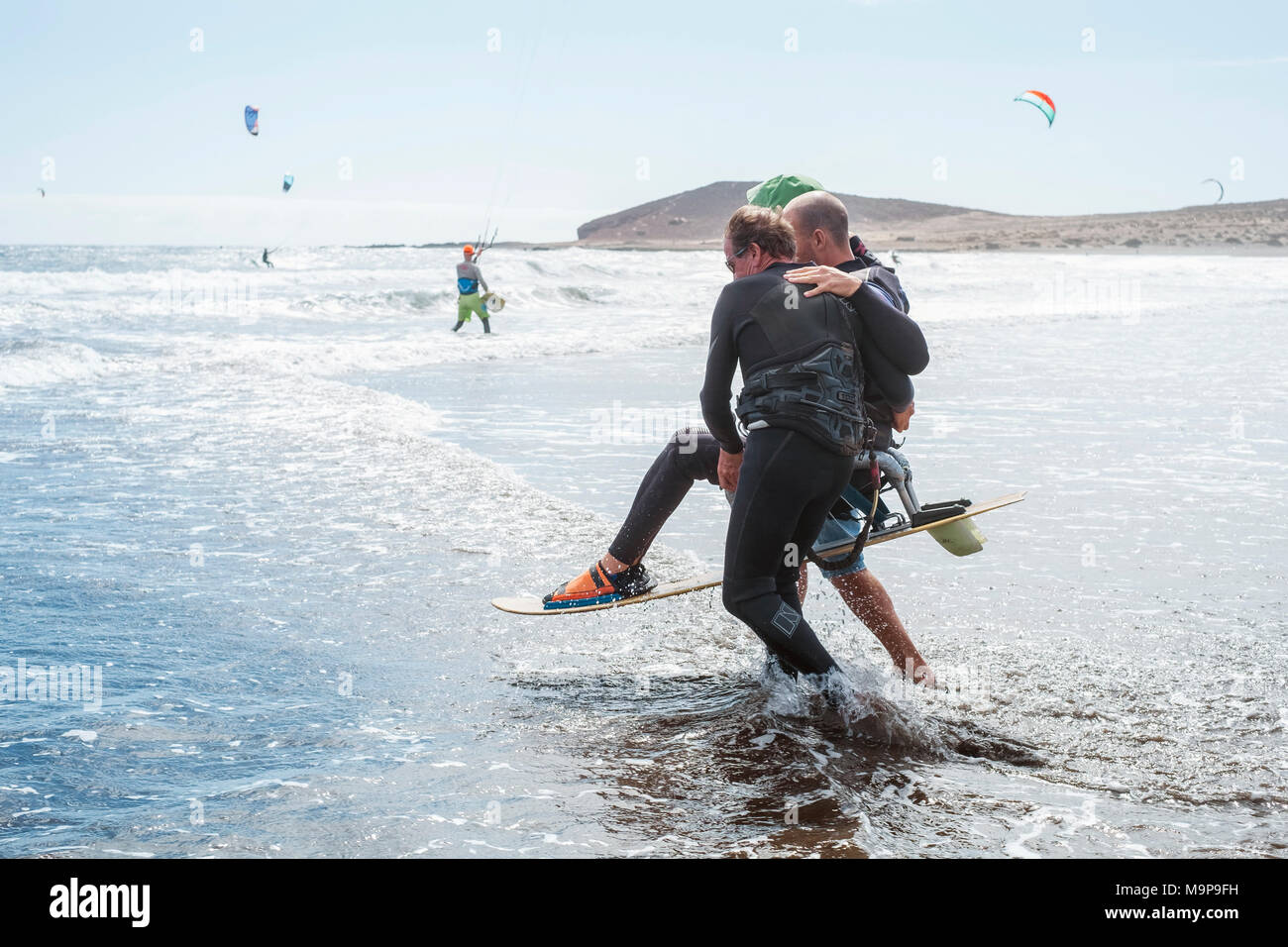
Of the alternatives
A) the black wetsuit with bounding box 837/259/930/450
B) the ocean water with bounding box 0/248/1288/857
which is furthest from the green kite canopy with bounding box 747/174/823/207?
the ocean water with bounding box 0/248/1288/857

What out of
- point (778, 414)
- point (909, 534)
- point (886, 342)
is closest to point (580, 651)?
point (909, 534)

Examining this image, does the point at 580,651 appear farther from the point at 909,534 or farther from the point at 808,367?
the point at 808,367

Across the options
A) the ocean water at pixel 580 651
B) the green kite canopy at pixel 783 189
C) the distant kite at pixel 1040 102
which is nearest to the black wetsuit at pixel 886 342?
the green kite canopy at pixel 783 189

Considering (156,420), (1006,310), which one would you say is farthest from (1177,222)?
(156,420)

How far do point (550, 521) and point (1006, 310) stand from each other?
83.2 ft

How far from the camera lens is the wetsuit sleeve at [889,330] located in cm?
379

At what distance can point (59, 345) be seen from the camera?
55.0 feet

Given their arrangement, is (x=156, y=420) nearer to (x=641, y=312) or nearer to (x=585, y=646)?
(x=585, y=646)

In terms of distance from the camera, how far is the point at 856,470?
4.34m

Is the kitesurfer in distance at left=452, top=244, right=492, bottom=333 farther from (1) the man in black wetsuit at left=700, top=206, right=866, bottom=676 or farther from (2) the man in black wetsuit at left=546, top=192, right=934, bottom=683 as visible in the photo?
(1) the man in black wetsuit at left=700, top=206, right=866, bottom=676

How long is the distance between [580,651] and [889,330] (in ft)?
7.03

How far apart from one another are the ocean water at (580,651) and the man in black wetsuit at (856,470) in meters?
0.32

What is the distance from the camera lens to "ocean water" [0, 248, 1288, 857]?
11.2 ft
